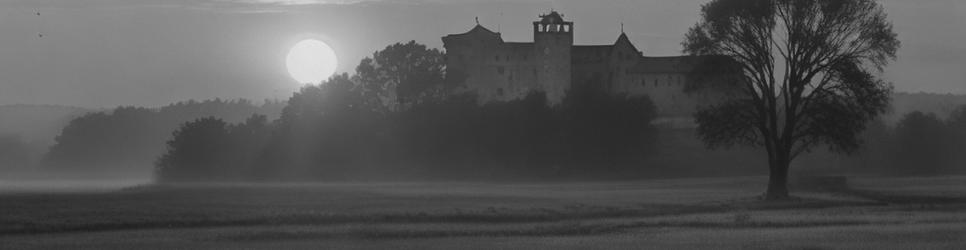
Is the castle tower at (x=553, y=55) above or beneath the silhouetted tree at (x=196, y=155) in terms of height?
above

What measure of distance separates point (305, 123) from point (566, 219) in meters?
94.8

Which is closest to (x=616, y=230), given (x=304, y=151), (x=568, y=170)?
(x=568, y=170)

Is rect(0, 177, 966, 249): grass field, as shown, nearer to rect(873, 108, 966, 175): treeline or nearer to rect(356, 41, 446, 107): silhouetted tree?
rect(873, 108, 966, 175): treeline

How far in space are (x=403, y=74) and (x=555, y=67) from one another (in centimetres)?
1514

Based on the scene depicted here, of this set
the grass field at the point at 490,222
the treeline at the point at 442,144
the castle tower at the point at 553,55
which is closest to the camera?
the grass field at the point at 490,222

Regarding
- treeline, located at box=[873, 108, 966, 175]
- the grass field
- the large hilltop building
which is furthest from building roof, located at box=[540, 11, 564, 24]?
the grass field

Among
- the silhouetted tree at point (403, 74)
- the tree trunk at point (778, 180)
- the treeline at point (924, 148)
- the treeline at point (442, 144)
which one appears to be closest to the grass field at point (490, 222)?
the tree trunk at point (778, 180)

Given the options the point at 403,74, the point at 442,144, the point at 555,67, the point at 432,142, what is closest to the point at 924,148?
the point at 555,67

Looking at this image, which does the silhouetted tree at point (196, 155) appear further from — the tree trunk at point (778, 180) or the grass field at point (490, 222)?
the tree trunk at point (778, 180)

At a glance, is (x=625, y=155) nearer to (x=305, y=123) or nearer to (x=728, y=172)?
(x=728, y=172)

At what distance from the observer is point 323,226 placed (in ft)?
189

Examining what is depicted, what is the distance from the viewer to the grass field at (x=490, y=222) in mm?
49750

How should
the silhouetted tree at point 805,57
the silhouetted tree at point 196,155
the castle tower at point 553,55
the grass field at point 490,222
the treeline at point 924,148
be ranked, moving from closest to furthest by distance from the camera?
the grass field at point 490,222 → the silhouetted tree at point 805,57 → the treeline at point 924,148 → the silhouetted tree at point 196,155 → the castle tower at point 553,55

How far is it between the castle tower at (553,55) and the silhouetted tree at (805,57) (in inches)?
3429
